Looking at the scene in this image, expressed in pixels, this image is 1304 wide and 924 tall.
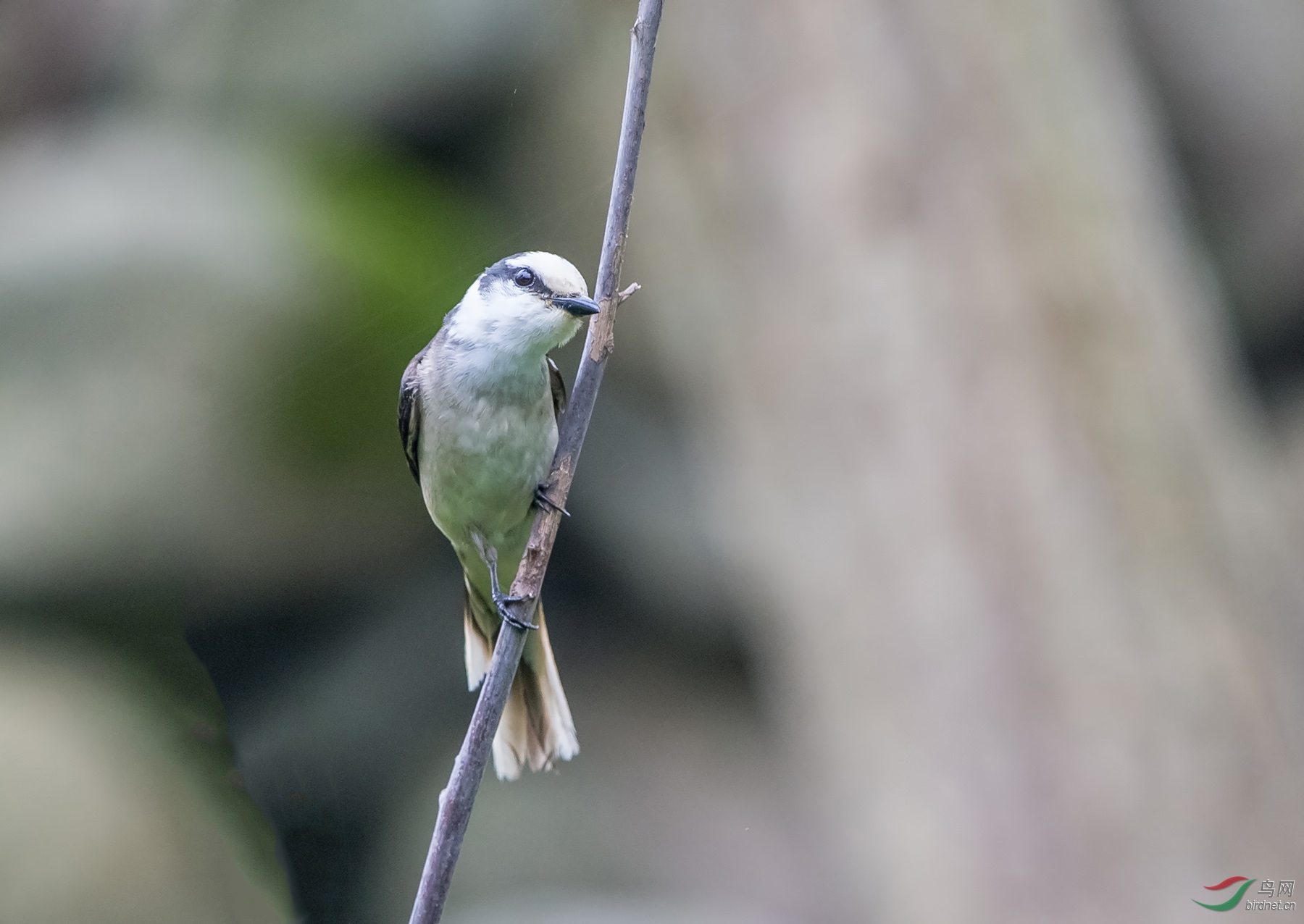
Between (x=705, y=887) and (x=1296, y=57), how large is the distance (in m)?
2.66

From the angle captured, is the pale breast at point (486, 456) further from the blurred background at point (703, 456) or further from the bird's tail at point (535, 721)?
the blurred background at point (703, 456)

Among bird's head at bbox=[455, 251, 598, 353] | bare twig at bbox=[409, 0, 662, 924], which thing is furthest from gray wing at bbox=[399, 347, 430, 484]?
bare twig at bbox=[409, 0, 662, 924]

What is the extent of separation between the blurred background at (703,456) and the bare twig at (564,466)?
0.85 meters

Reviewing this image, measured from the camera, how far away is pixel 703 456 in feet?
8.64

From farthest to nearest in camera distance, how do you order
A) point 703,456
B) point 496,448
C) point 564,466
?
1. point 703,456
2. point 496,448
3. point 564,466

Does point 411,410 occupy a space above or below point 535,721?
above

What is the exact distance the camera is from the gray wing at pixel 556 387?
1174mm

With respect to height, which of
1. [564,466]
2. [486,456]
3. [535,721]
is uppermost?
[564,466]

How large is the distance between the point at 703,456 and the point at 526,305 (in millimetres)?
1735

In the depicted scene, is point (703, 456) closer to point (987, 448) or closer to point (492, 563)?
point (987, 448)

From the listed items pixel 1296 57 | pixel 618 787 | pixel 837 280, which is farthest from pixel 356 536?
pixel 1296 57

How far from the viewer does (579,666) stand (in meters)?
2.67

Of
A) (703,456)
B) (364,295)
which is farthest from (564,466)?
(703,456)

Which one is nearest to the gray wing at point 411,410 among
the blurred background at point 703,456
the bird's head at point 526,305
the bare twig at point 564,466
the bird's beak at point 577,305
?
the bird's head at point 526,305
